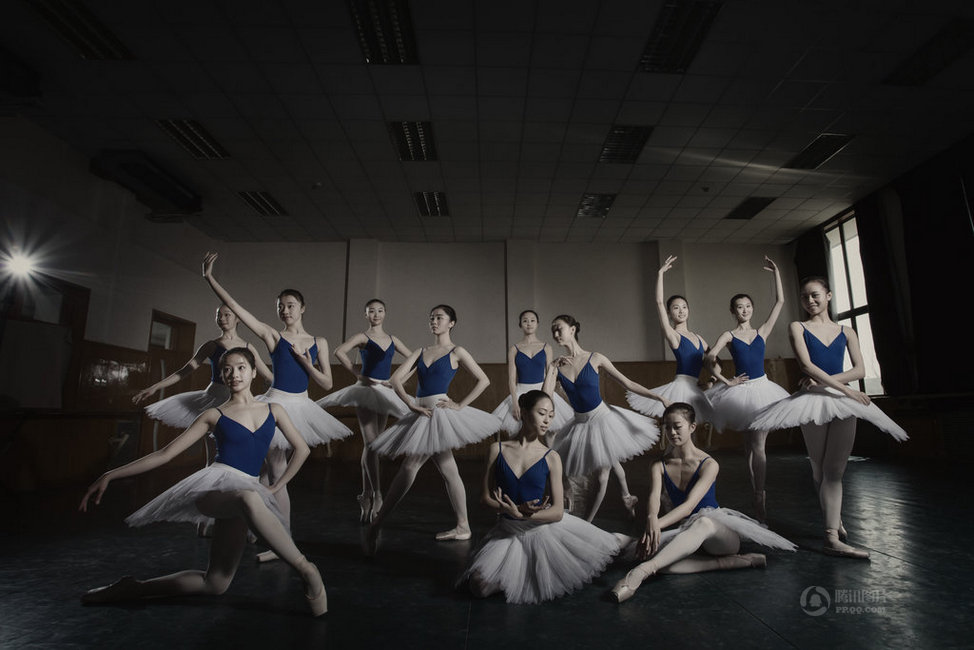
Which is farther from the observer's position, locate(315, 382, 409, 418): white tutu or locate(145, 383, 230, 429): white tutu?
locate(315, 382, 409, 418): white tutu

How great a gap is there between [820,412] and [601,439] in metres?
1.10

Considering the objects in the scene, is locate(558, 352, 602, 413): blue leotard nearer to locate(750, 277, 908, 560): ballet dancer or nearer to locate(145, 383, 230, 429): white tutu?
locate(750, 277, 908, 560): ballet dancer

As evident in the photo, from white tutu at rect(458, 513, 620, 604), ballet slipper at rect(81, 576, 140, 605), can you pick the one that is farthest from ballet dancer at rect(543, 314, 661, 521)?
ballet slipper at rect(81, 576, 140, 605)

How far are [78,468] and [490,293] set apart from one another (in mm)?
6306

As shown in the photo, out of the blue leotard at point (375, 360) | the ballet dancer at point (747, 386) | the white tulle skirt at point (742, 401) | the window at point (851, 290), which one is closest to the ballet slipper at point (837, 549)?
the ballet dancer at point (747, 386)

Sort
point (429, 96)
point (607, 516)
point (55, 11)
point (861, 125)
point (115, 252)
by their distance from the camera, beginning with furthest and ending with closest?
point (115, 252), point (861, 125), point (429, 96), point (55, 11), point (607, 516)

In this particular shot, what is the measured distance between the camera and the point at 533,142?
6055 millimetres

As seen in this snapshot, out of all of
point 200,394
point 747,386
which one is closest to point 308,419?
point 200,394

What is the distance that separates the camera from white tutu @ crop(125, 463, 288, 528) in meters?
1.69

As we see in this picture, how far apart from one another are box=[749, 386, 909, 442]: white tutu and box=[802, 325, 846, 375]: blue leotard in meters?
0.16

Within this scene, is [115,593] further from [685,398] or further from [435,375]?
[685,398]

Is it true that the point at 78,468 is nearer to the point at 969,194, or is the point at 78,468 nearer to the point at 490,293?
the point at 490,293

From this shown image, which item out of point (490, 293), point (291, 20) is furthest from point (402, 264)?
point (291, 20)

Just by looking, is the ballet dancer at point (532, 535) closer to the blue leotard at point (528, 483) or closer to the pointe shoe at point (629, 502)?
the blue leotard at point (528, 483)
